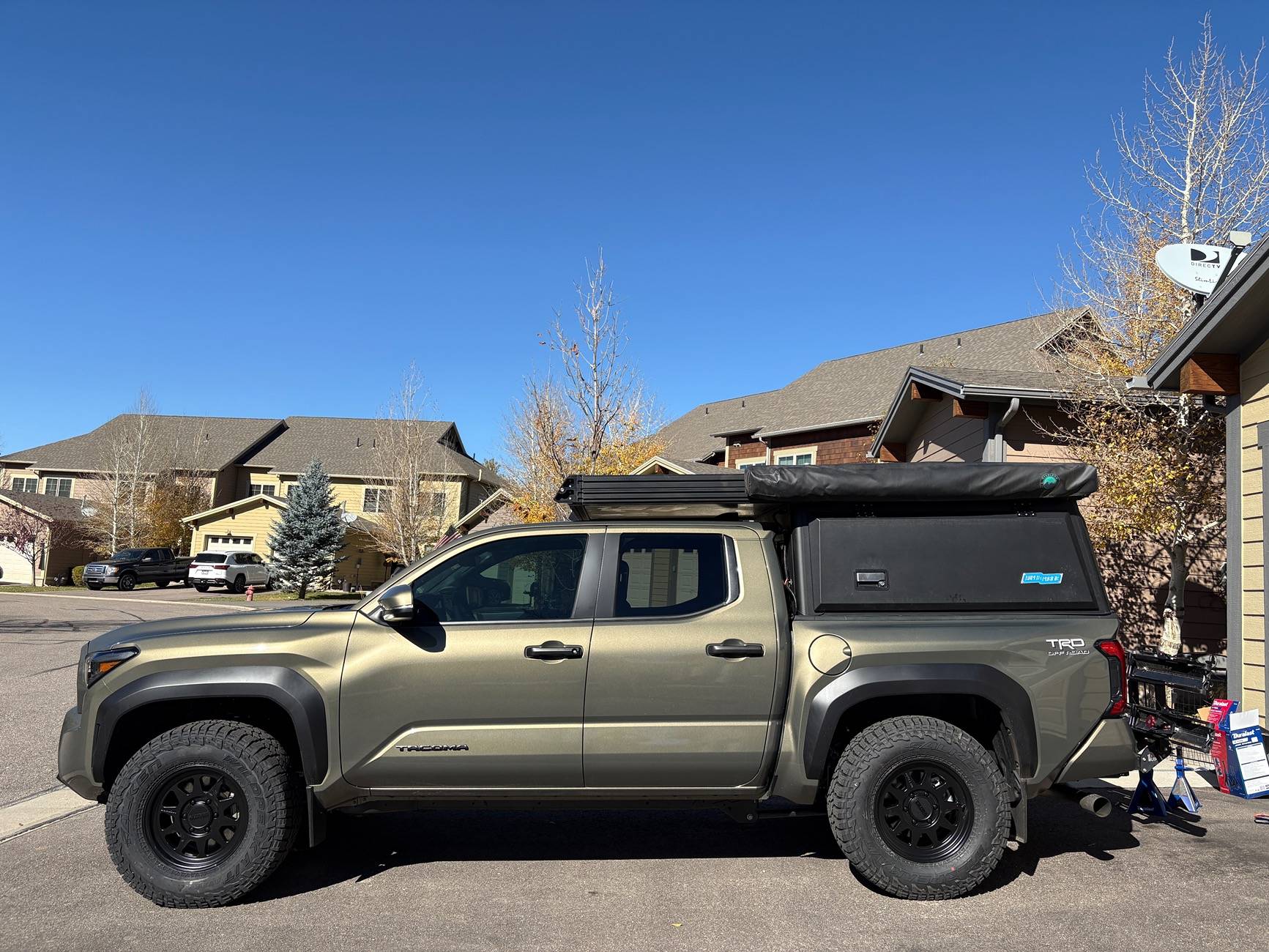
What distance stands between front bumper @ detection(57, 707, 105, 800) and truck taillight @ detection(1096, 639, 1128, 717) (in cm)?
515

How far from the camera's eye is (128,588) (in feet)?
126

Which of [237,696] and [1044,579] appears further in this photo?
[1044,579]

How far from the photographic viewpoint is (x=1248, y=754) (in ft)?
20.8

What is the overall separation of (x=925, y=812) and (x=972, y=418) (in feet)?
28.6

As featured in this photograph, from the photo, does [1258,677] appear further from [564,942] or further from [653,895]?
[564,942]

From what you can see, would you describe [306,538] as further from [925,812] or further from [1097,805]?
[1097,805]

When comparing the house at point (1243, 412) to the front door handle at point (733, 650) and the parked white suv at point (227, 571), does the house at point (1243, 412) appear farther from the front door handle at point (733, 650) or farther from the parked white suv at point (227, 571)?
the parked white suv at point (227, 571)

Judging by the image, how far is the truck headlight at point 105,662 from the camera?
4.46m

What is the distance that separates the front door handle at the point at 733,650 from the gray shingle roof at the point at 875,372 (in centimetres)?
1529

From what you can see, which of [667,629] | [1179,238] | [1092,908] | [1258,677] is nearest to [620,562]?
[667,629]

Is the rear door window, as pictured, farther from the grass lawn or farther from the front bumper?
the grass lawn

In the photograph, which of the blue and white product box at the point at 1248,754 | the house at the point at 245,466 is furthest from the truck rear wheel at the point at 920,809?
the house at the point at 245,466

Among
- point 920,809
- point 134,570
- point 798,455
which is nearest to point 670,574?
point 920,809

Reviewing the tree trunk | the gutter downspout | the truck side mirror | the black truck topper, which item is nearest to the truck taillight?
the black truck topper
